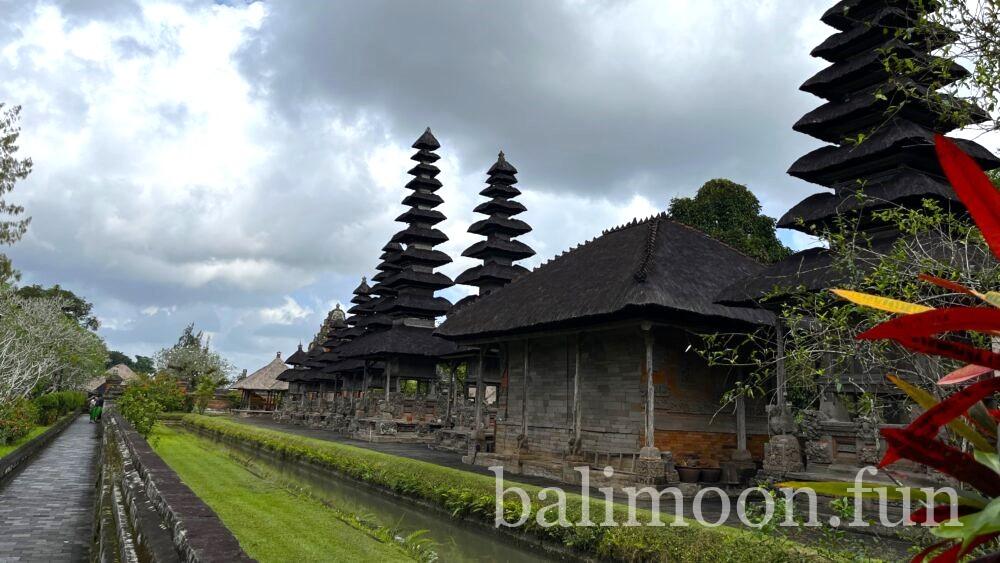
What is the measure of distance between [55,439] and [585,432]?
20145 mm

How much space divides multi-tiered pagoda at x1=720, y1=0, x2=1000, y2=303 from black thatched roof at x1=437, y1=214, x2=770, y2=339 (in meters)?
1.35

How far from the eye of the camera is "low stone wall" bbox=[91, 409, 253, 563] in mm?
4633

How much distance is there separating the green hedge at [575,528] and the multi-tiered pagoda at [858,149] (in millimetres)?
5027

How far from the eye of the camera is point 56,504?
1112cm

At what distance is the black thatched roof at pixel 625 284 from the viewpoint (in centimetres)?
1399

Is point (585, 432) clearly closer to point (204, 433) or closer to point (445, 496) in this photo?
point (445, 496)

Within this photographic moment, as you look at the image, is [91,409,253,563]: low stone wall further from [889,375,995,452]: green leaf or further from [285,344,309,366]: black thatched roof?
[285,344,309,366]: black thatched roof

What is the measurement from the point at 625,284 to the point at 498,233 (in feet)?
71.9

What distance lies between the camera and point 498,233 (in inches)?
1416

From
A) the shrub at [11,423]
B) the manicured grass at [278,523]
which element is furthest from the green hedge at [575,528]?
the shrub at [11,423]

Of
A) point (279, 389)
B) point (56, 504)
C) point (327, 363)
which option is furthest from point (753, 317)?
point (279, 389)

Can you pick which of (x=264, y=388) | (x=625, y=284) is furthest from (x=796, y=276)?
(x=264, y=388)

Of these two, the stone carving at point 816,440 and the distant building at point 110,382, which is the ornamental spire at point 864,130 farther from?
the distant building at point 110,382

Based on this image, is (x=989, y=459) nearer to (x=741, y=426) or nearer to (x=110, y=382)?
(x=741, y=426)
